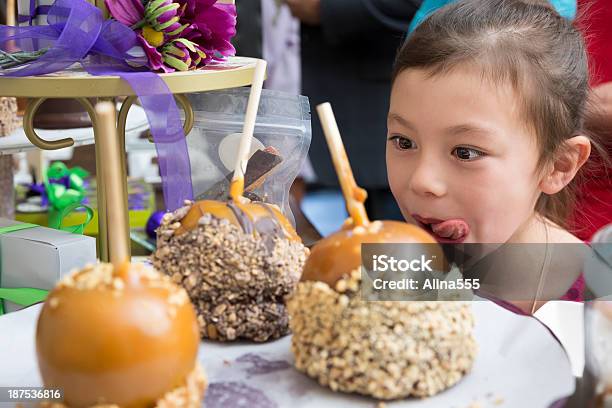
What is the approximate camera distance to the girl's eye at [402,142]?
3.34 ft

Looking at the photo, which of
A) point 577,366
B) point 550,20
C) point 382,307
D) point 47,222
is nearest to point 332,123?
point 382,307

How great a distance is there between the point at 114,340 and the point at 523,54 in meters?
0.73

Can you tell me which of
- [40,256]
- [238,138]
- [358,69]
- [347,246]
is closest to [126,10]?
[238,138]

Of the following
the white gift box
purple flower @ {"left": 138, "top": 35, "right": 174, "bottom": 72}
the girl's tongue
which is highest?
purple flower @ {"left": 138, "top": 35, "right": 174, "bottom": 72}

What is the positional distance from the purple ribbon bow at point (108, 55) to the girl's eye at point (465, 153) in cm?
34

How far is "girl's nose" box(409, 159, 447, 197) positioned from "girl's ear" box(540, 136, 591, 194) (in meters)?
0.20

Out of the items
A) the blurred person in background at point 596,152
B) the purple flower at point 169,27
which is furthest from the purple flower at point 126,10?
the blurred person in background at point 596,152

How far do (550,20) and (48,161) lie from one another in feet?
4.18

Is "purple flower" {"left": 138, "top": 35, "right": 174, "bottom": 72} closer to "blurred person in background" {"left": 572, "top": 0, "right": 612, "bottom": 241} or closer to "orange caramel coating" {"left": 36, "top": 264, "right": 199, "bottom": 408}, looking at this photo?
"orange caramel coating" {"left": 36, "top": 264, "right": 199, "bottom": 408}

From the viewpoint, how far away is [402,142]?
103cm

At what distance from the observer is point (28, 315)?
2.44 ft

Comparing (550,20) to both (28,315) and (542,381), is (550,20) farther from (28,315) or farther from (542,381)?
(28,315)

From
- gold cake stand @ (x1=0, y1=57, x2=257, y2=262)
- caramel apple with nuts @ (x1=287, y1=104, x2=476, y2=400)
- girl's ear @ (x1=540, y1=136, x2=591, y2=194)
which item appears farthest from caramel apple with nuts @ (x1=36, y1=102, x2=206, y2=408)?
girl's ear @ (x1=540, y1=136, x2=591, y2=194)

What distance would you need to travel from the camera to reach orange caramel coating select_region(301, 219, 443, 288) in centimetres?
59
